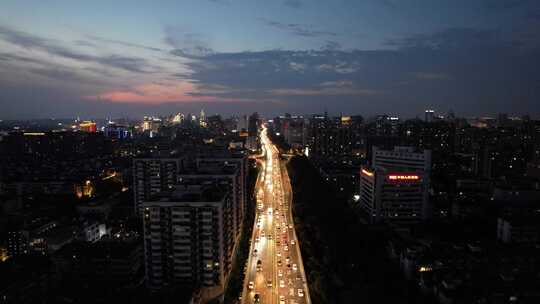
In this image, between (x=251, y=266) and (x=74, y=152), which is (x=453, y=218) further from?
(x=74, y=152)

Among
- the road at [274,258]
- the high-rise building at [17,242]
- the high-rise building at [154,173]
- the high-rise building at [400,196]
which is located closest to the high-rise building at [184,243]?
the road at [274,258]

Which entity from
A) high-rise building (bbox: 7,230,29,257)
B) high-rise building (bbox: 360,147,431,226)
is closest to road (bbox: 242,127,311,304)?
high-rise building (bbox: 360,147,431,226)

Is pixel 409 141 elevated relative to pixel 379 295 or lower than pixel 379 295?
elevated

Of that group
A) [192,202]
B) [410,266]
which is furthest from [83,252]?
[410,266]

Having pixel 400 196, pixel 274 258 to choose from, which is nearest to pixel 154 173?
pixel 274 258

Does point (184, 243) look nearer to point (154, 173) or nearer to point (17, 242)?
point (17, 242)

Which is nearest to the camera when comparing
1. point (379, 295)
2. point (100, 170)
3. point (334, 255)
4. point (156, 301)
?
point (156, 301)
